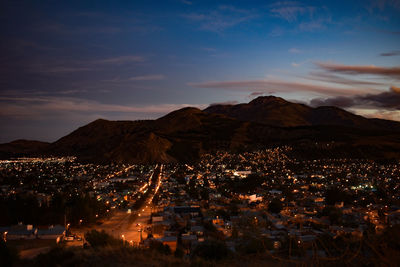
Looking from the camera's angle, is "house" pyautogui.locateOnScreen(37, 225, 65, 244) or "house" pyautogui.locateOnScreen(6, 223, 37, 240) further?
"house" pyautogui.locateOnScreen(6, 223, 37, 240)

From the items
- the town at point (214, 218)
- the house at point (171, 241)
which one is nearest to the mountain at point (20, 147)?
the town at point (214, 218)

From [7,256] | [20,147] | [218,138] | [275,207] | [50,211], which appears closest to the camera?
[7,256]

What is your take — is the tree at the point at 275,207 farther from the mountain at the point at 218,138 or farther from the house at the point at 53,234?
the mountain at the point at 218,138

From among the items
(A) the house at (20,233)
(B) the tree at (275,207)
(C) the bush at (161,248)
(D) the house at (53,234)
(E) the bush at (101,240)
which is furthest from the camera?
(B) the tree at (275,207)

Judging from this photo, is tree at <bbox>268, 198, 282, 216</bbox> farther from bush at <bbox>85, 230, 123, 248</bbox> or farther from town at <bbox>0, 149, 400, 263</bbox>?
bush at <bbox>85, 230, 123, 248</bbox>

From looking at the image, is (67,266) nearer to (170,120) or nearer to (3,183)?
(3,183)

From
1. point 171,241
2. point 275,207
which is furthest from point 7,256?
point 275,207

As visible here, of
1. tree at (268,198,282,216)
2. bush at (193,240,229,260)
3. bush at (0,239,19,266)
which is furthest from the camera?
tree at (268,198,282,216)

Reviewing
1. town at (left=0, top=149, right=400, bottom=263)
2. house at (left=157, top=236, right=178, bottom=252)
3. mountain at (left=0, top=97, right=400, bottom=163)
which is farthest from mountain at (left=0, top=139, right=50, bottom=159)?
house at (left=157, top=236, right=178, bottom=252)

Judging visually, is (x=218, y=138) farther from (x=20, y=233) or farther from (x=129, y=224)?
(x=20, y=233)
